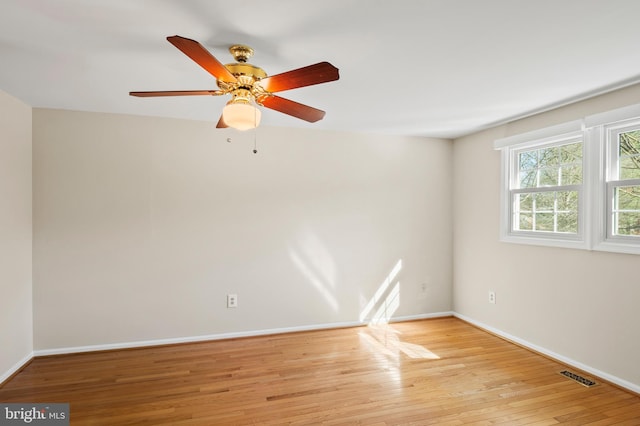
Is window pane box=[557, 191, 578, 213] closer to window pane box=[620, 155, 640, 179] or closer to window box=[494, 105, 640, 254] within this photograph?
window box=[494, 105, 640, 254]

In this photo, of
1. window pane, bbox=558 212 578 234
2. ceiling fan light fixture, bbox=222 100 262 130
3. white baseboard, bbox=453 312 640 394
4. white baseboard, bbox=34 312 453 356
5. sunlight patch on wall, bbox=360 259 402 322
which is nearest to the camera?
ceiling fan light fixture, bbox=222 100 262 130

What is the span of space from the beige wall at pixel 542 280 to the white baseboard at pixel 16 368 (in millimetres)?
4369

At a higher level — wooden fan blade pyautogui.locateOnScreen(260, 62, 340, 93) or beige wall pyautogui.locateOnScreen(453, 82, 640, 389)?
wooden fan blade pyautogui.locateOnScreen(260, 62, 340, 93)

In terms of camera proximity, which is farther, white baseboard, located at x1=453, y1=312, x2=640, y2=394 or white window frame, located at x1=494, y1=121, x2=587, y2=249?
white window frame, located at x1=494, y1=121, x2=587, y2=249

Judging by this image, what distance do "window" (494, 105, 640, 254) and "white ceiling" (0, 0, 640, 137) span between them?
0.32m

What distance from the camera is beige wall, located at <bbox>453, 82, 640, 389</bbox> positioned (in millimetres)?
2510

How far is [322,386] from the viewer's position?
252cm

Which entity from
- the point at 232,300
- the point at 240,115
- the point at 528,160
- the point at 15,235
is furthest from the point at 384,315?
the point at 15,235

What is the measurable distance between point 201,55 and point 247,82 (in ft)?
1.40

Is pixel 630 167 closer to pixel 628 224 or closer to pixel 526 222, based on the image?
pixel 628 224
